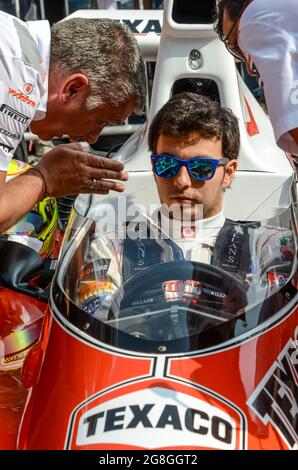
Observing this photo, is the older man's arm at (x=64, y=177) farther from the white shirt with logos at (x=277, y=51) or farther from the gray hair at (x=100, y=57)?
A: the white shirt with logos at (x=277, y=51)

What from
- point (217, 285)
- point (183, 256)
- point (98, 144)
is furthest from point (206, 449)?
point (98, 144)

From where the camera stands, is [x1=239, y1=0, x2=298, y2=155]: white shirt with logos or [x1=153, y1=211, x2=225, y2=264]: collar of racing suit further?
[x1=153, y1=211, x2=225, y2=264]: collar of racing suit

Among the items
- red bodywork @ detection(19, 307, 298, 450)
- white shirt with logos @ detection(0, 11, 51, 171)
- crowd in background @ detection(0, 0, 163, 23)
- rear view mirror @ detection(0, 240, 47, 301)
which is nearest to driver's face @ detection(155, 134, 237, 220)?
rear view mirror @ detection(0, 240, 47, 301)

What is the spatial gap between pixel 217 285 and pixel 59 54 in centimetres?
92

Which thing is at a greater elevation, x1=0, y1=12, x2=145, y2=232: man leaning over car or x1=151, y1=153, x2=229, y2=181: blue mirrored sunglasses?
x1=0, y1=12, x2=145, y2=232: man leaning over car

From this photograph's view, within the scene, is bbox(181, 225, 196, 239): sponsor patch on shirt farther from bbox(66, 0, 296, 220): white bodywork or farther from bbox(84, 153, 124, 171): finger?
bbox(66, 0, 296, 220): white bodywork

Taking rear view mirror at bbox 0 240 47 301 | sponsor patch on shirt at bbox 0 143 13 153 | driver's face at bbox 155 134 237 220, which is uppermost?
sponsor patch on shirt at bbox 0 143 13 153

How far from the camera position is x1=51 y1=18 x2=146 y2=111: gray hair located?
2393 mm

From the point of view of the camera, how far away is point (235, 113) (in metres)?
3.75

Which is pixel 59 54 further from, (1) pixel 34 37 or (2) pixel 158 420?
(2) pixel 158 420

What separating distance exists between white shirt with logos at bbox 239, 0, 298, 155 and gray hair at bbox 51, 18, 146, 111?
538mm

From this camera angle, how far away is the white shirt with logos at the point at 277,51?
1997mm
